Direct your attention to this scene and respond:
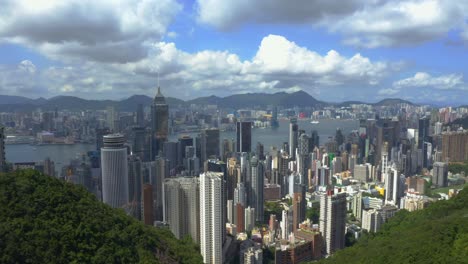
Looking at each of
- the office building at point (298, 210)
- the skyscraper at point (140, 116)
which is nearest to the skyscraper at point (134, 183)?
the skyscraper at point (140, 116)

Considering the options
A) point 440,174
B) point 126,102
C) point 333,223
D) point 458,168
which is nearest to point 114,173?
point 126,102

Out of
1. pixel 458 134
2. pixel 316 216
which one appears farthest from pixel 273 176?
pixel 458 134

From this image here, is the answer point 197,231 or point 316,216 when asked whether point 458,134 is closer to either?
point 316,216

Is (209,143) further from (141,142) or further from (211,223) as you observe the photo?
(211,223)

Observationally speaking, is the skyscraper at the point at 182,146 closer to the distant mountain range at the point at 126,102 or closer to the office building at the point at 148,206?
the distant mountain range at the point at 126,102

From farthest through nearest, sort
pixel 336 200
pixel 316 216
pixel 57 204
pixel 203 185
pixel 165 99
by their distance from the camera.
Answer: pixel 165 99 < pixel 316 216 < pixel 336 200 < pixel 203 185 < pixel 57 204

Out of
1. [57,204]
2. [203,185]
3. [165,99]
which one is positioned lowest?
[203,185]

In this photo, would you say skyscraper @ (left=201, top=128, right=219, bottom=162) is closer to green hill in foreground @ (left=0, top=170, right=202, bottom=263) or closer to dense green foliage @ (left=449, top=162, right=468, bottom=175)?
dense green foliage @ (left=449, top=162, right=468, bottom=175)
